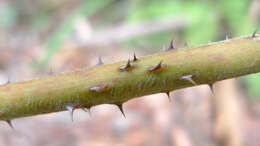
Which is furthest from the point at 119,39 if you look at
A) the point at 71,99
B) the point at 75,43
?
the point at 71,99

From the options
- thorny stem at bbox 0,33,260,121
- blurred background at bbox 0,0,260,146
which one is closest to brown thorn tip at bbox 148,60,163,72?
thorny stem at bbox 0,33,260,121

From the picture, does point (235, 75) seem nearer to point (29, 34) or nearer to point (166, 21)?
→ point (166, 21)

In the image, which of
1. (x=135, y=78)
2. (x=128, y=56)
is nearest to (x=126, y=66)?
(x=135, y=78)

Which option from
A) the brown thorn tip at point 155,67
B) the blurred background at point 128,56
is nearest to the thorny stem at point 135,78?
the brown thorn tip at point 155,67

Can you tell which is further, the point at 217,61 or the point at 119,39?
the point at 119,39

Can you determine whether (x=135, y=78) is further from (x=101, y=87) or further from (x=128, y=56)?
(x=128, y=56)

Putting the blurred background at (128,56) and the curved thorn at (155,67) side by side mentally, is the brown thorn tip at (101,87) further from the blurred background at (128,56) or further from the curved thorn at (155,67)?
the blurred background at (128,56)
